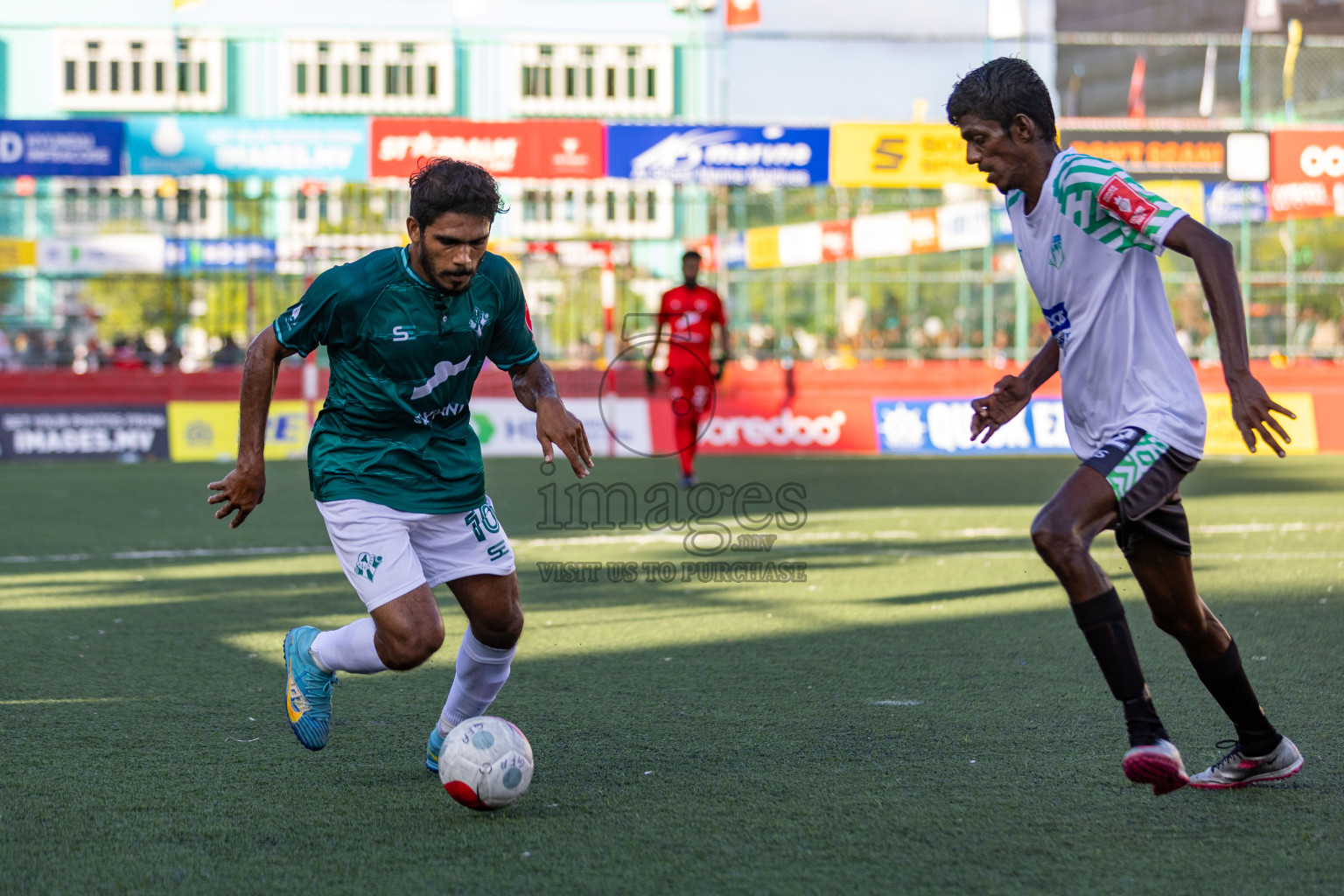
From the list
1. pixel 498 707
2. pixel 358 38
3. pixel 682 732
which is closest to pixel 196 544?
pixel 498 707

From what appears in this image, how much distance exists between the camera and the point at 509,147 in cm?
1852

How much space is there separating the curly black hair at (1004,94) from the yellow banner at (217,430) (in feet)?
47.1

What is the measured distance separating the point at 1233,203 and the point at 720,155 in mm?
9338

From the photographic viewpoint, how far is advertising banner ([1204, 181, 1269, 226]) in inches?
893

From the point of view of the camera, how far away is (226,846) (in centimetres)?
358

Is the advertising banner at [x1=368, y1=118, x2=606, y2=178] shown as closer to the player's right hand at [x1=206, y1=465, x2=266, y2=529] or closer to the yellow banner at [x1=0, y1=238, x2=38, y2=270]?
the yellow banner at [x1=0, y1=238, x2=38, y2=270]

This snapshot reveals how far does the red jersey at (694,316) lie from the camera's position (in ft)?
45.4

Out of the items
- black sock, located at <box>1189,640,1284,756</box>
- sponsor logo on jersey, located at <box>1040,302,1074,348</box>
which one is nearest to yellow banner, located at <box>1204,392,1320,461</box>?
black sock, located at <box>1189,640,1284,756</box>

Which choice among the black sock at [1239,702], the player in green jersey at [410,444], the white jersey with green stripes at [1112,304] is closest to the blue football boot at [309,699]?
the player in green jersey at [410,444]

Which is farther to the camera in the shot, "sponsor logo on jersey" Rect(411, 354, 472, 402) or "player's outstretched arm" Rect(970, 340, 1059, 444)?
"player's outstretched arm" Rect(970, 340, 1059, 444)

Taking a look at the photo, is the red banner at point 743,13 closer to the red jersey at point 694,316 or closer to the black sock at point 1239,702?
the red jersey at point 694,316

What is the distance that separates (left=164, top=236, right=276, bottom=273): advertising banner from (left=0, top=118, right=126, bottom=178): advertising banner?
1364 mm

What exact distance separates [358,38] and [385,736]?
41212 mm

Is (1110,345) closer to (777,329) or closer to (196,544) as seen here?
(196,544)
